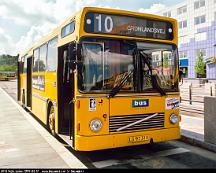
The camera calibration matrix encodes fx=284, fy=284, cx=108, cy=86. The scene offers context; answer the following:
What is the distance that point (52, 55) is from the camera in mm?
8289

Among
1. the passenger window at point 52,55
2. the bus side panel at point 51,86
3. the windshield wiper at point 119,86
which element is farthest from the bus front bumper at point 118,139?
the passenger window at point 52,55

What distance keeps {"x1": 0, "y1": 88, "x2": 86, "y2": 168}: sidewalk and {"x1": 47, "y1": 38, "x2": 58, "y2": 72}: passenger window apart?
6.95 ft

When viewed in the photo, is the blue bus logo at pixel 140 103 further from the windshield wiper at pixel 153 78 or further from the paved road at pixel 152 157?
the paved road at pixel 152 157

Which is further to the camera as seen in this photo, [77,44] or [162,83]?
[162,83]

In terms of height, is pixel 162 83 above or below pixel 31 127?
above

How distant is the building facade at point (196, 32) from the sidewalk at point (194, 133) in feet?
135

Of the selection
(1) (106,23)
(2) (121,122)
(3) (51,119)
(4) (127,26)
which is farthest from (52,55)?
(2) (121,122)

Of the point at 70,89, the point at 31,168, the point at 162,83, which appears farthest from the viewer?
the point at 70,89

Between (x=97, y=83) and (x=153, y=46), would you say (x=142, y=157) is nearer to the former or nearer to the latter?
(x=97, y=83)

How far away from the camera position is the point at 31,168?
19.3ft

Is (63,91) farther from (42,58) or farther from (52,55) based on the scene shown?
(42,58)

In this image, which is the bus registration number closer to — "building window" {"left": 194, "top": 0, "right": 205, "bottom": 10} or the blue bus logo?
the blue bus logo

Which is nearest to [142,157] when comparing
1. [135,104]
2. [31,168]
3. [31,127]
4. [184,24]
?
[135,104]

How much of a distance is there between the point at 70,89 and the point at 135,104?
2.01m
